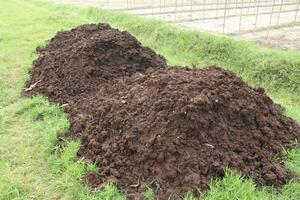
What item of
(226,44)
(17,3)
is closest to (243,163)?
(226,44)

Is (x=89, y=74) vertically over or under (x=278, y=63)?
over

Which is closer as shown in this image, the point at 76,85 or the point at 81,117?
the point at 81,117

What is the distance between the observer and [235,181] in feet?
11.7

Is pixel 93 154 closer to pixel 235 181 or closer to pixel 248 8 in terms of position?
pixel 235 181

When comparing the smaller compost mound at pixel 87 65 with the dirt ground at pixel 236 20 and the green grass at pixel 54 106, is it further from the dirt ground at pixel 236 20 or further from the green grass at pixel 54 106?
the dirt ground at pixel 236 20

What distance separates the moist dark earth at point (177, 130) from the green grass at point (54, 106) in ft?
0.48

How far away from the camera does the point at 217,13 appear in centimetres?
1237

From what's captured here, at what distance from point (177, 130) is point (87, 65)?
8.24 feet

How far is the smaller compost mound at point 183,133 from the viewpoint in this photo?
3.77 metres

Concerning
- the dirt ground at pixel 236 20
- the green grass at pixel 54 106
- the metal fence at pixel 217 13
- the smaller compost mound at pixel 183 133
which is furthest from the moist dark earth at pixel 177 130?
the metal fence at pixel 217 13

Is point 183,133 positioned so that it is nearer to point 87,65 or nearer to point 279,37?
point 87,65

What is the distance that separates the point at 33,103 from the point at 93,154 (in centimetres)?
184

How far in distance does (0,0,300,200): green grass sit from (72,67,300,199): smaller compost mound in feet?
0.50

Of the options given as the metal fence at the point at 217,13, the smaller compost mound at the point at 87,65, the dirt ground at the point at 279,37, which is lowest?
the metal fence at the point at 217,13
